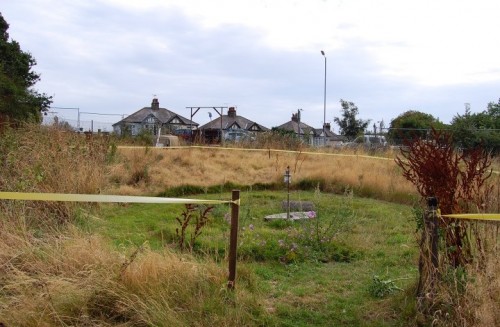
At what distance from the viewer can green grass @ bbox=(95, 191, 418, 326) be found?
4.29 m

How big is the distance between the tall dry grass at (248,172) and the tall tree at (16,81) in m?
16.9

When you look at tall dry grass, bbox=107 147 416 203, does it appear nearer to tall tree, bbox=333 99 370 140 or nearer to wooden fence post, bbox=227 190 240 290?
wooden fence post, bbox=227 190 240 290

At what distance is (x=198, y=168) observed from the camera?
13977 mm

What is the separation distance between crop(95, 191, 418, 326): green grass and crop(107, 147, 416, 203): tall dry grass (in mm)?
2171

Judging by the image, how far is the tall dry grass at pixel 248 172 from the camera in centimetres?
1170

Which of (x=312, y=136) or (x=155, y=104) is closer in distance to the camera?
(x=312, y=136)

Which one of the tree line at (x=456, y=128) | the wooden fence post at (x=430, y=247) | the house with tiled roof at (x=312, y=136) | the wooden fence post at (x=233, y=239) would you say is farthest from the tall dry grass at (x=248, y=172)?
the house with tiled roof at (x=312, y=136)

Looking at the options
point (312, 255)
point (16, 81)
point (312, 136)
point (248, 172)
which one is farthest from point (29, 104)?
point (312, 255)

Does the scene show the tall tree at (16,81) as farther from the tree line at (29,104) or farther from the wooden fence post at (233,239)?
the wooden fence post at (233,239)

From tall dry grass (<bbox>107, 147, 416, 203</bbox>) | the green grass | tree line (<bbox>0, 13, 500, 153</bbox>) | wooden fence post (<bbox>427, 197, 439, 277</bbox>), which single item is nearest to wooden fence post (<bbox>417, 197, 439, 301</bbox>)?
wooden fence post (<bbox>427, 197, 439, 277</bbox>)

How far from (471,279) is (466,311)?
27cm

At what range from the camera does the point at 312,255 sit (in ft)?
19.9

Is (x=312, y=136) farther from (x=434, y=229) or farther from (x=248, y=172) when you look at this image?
(x=434, y=229)

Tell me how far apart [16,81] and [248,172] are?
83.1ft
